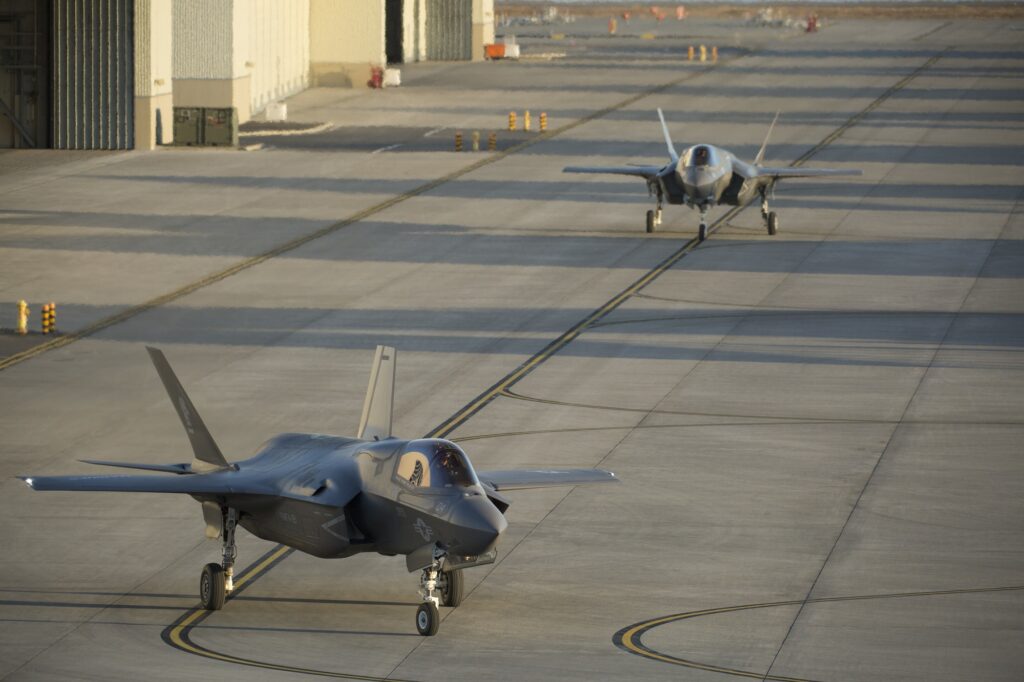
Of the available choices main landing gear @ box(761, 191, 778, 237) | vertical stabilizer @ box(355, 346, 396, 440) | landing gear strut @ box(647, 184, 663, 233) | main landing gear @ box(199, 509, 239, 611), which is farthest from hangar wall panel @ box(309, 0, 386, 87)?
main landing gear @ box(199, 509, 239, 611)

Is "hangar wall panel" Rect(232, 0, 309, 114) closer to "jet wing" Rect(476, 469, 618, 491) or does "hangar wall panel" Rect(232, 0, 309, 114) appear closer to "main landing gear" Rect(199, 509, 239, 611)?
"jet wing" Rect(476, 469, 618, 491)

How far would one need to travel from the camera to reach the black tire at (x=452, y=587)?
81.2 ft

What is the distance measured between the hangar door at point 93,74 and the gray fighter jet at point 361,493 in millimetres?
53588

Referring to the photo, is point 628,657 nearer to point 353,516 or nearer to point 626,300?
point 353,516

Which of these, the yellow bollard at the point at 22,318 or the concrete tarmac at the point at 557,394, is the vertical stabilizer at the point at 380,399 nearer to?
the concrete tarmac at the point at 557,394

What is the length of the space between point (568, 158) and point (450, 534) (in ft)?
188

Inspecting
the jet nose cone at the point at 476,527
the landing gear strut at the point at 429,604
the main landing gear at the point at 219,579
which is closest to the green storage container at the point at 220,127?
the main landing gear at the point at 219,579

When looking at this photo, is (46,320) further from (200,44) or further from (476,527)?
(200,44)

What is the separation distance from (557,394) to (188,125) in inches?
1850

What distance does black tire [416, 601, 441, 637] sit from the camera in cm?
2353

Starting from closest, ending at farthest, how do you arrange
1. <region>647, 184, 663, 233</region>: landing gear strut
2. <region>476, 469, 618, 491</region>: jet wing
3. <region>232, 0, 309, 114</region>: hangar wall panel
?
<region>476, 469, 618, 491</region>: jet wing, <region>647, 184, 663, 233</region>: landing gear strut, <region>232, 0, 309, 114</region>: hangar wall panel

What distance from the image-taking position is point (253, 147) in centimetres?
8156

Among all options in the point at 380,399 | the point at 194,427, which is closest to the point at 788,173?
the point at 380,399

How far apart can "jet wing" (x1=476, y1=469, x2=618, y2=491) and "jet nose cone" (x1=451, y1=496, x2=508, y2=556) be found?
1900mm
